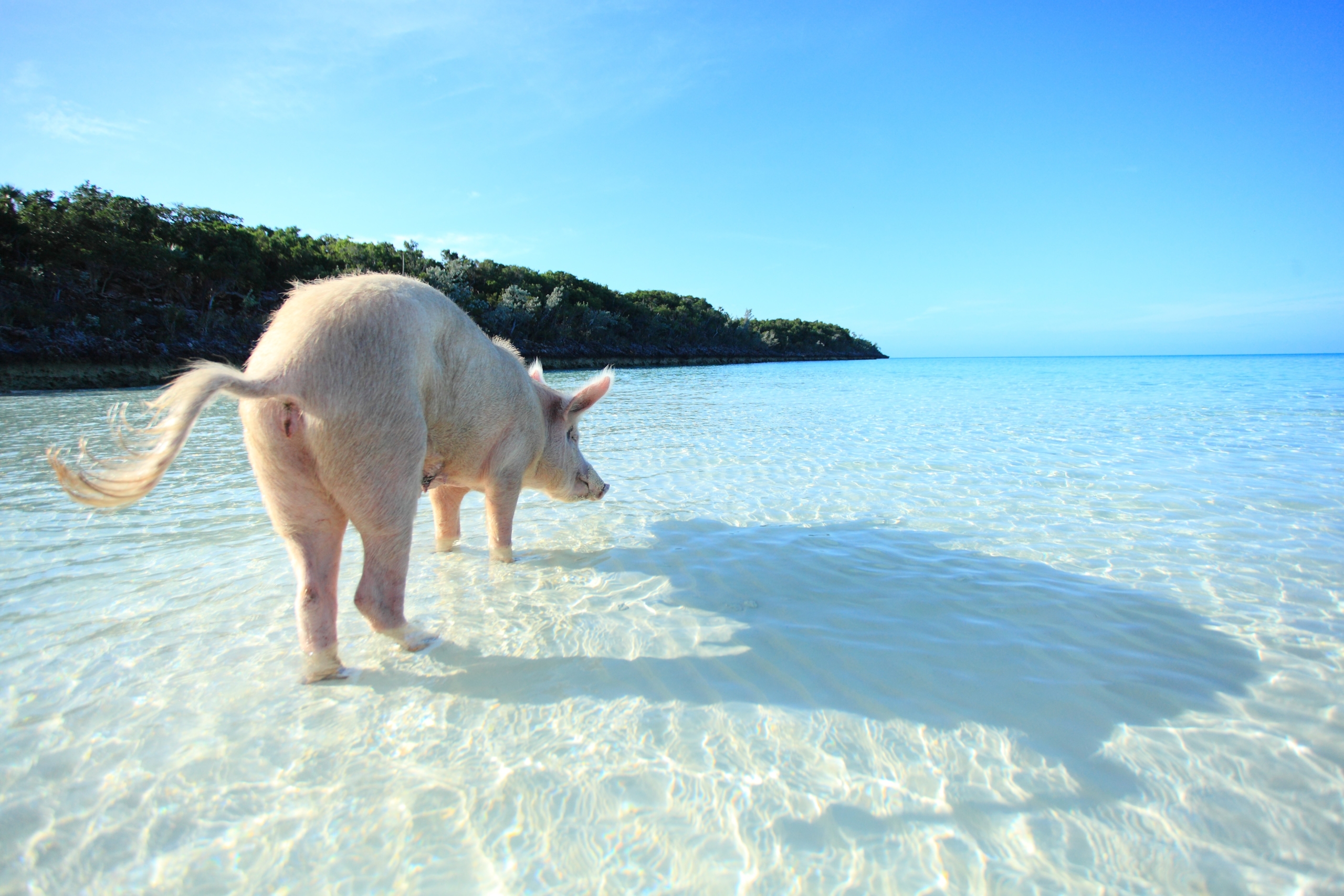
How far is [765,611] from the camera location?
3502 mm

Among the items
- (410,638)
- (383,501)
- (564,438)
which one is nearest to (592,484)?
(564,438)

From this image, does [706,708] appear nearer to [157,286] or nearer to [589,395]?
[589,395]

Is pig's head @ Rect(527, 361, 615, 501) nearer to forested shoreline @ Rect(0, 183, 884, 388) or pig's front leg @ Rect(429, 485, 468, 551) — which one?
pig's front leg @ Rect(429, 485, 468, 551)

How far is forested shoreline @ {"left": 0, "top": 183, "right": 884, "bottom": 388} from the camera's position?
23109 millimetres

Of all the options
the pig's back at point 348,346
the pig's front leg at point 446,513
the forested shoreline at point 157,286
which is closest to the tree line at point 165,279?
the forested shoreline at point 157,286

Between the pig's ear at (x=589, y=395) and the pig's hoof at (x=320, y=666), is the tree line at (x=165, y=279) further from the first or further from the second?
the pig's hoof at (x=320, y=666)

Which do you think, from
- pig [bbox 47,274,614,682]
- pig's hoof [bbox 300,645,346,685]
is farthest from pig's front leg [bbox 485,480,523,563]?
pig's hoof [bbox 300,645,346,685]

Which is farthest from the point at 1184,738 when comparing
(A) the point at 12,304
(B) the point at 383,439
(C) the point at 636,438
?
(A) the point at 12,304

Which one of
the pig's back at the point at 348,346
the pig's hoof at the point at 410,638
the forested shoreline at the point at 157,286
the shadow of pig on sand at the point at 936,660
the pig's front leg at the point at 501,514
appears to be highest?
the forested shoreline at the point at 157,286

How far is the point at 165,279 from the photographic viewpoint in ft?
99.1

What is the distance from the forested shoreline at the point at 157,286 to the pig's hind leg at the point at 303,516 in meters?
14.7

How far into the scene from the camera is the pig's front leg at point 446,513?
15.6 feet

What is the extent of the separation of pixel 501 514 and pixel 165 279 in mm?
36903

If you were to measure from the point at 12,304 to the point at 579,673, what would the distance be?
107 feet
